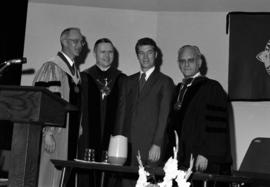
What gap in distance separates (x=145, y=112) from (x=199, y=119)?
427mm

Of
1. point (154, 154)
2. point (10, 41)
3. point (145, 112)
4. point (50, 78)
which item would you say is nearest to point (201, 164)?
point (154, 154)

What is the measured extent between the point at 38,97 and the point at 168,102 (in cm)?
204

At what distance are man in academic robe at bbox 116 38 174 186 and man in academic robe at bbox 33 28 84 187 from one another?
375mm

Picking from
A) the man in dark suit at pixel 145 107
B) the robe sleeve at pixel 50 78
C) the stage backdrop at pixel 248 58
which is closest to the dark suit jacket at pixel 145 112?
the man in dark suit at pixel 145 107

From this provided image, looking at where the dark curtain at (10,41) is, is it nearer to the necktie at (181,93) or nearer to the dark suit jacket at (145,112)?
the dark suit jacket at (145,112)

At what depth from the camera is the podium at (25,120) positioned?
2.02m

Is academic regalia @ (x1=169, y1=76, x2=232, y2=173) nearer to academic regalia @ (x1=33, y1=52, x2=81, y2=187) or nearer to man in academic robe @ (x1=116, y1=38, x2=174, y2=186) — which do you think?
man in academic robe @ (x1=116, y1=38, x2=174, y2=186)

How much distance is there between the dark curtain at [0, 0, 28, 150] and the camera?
469cm

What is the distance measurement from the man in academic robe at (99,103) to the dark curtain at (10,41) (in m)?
0.94

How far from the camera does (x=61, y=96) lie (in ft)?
12.6

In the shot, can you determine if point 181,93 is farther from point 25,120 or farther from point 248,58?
point 25,120

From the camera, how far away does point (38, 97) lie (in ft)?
6.64

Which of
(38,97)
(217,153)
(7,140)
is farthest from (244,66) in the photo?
(38,97)

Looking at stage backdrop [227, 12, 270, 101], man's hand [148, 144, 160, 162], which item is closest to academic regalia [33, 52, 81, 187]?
man's hand [148, 144, 160, 162]
